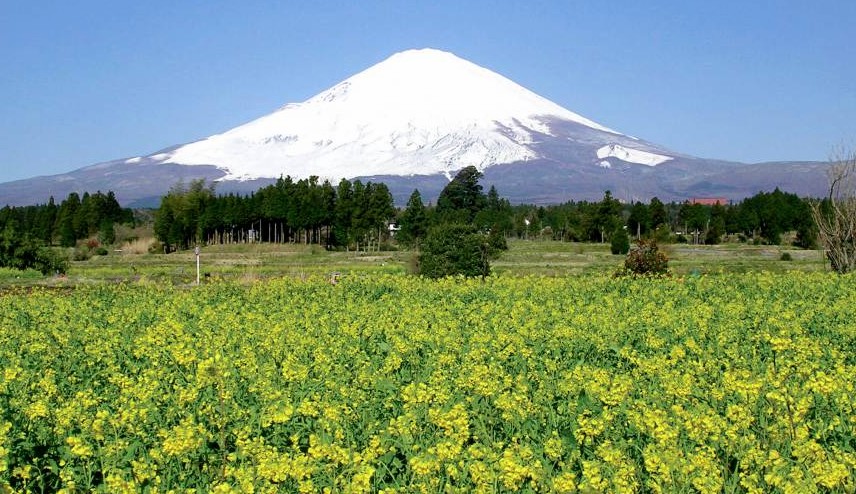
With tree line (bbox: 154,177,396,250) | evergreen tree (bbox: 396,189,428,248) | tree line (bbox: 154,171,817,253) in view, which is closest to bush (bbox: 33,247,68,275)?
tree line (bbox: 154,171,817,253)

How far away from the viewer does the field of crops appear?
645 cm

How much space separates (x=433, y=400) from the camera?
8.34 metres

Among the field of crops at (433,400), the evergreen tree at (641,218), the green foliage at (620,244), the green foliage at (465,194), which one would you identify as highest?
the green foliage at (465,194)

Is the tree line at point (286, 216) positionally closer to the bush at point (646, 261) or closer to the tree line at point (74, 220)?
the tree line at point (74, 220)

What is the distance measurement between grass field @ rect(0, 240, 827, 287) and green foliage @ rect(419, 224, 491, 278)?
606 centimetres

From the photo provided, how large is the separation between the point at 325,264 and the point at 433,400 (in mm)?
50376

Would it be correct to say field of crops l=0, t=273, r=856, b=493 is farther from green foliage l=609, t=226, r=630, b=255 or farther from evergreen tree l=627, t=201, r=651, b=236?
evergreen tree l=627, t=201, r=651, b=236

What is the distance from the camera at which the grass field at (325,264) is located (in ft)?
142

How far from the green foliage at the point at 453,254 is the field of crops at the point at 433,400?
16.9 m

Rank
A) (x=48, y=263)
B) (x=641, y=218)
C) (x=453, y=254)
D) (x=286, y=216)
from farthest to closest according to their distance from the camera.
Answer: (x=641, y=218)
(x=286, y=216)
(x=48, y=263)
(x=453, y=254)

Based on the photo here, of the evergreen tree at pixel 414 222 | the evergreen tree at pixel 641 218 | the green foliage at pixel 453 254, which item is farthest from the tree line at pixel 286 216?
the green foliage at pixel 453 254

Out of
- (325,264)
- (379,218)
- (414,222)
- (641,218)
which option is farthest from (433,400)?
(641,218)

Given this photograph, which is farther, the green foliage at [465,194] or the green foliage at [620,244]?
the green foliage at [465,194]

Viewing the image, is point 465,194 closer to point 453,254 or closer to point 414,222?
point 414,222
